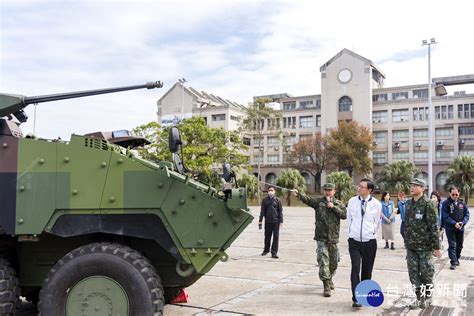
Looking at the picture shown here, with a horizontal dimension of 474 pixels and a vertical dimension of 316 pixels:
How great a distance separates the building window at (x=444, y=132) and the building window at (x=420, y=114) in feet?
7.41

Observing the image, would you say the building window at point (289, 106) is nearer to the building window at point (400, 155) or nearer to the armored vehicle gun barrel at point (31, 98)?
the building window at point (400, 155)

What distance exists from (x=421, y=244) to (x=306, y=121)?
6417 cm

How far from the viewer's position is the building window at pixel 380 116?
65.6 metres

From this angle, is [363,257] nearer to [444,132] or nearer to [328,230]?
[328,230]

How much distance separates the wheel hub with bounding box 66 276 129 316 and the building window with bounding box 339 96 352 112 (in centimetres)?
6245

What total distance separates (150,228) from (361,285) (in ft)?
8.47

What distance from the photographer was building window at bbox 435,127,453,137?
63056 millimetres

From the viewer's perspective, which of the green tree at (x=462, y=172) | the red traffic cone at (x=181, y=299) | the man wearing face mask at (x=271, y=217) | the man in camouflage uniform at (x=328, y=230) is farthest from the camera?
the green tree at (x=462, y=172)

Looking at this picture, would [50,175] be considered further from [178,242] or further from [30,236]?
[178,242]

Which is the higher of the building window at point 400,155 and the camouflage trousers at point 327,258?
the building window at point 400,155

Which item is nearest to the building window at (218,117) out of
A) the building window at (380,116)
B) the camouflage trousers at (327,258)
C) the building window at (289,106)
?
the building window at (289,106)

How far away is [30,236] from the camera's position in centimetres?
485

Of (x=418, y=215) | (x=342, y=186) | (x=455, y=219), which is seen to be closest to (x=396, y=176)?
(x=342, y=186)

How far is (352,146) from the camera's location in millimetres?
59000
